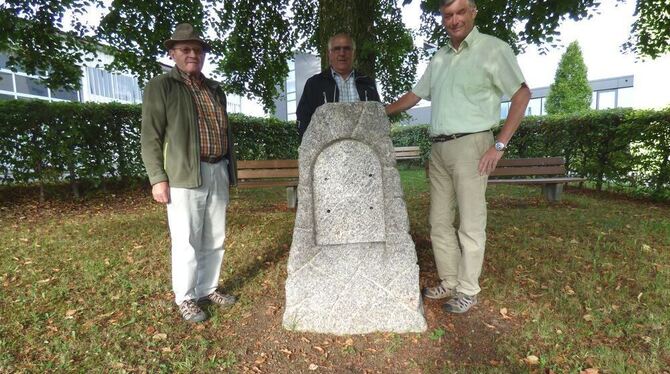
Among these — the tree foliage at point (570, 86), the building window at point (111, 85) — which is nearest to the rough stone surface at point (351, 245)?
the building window at point (111, 85)

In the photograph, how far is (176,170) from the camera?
2.63m

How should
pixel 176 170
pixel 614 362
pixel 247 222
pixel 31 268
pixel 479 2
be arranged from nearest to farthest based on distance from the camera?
pixel 614 362, pixel 176 170, pixel 31 268, pixel 479 2, pixel 247 222

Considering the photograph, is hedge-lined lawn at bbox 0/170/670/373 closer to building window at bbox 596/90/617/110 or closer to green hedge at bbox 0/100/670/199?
green hedge at bbox 0/100/670/199

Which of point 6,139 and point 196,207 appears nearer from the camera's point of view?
point 196,207

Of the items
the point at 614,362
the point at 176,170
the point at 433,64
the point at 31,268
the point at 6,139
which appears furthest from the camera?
the point at 6,139

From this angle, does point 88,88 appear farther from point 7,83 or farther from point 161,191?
point 161,191

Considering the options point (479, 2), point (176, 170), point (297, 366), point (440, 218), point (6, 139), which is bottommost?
point (297, 366)

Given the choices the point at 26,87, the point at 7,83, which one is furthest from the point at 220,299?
the point at 26,87

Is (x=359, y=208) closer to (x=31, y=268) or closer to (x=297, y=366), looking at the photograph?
(x=297, y=366)

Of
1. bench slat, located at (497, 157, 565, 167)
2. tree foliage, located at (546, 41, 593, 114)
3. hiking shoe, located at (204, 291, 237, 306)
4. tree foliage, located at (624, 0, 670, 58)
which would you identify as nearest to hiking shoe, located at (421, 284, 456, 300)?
hiking shoe, located at (204, 291, 237, 306)

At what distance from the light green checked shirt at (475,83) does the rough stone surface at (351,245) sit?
49 cm

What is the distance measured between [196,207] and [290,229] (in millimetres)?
2501

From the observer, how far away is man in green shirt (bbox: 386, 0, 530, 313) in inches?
101

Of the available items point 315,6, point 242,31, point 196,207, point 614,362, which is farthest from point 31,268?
point 315,6
